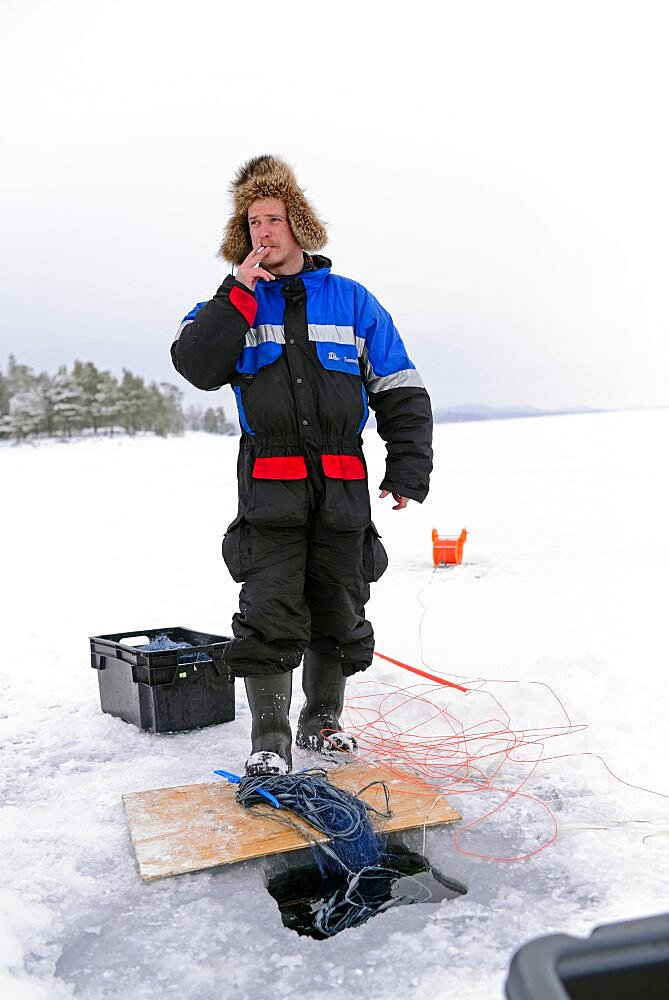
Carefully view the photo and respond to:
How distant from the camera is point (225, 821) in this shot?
2428 millimetres

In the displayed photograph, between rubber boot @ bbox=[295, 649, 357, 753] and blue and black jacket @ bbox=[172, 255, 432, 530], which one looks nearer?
blue and black jacket @ bbox=[172, 255, 432, 530]

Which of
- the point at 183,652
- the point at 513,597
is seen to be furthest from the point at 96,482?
the point at 183,652

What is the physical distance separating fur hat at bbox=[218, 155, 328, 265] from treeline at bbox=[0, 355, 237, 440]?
218 ft

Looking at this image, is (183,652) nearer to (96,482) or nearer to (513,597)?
(513,597)

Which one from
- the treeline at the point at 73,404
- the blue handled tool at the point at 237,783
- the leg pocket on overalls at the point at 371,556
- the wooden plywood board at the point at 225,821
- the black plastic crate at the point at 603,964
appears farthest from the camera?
the treeline at the point at 73,404

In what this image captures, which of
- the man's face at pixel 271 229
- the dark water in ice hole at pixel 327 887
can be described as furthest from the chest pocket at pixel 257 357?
the dark water in ice hole at pixel 327 887

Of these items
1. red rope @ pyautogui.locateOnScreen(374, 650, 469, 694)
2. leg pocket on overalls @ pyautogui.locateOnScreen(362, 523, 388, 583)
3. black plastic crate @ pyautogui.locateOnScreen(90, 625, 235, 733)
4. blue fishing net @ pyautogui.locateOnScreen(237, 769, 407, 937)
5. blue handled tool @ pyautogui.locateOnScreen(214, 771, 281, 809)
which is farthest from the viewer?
red rope @ pyautogui.locateOnScreen(374, 650, 469, 694)

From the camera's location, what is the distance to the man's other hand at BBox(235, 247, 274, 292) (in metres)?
2.69

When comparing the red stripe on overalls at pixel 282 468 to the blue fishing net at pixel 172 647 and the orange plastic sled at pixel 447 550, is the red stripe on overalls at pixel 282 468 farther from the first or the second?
the orange plastic sled at pixel 447 550

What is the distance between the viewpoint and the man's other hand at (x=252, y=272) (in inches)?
106

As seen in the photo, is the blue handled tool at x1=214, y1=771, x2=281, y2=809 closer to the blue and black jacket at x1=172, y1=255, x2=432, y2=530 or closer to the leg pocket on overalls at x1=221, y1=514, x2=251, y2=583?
the leg pocket on overalls at x1=221, y1=514, x2=251, y2=583

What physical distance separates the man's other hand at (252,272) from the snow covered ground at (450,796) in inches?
66.6

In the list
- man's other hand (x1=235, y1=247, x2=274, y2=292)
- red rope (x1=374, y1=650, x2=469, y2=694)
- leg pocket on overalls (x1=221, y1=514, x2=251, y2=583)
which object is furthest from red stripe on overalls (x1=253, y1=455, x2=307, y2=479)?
red rope (x1=374, y1=650, x2=469, y2=694)

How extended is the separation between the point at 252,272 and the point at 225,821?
5.66 ft
